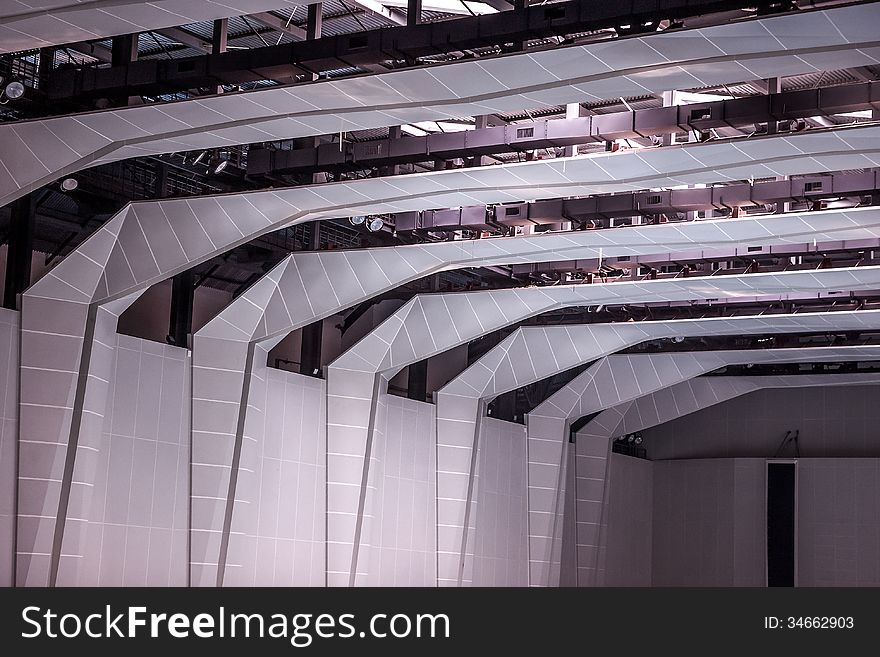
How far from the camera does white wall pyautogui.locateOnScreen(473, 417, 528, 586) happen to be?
153 feet

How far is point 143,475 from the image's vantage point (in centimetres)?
3294

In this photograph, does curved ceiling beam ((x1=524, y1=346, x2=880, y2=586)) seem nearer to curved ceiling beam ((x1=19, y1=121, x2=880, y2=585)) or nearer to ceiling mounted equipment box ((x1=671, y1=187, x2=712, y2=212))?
ceiling mounted equipment box ((x1=671, y1=187, x2=712, y2=212))

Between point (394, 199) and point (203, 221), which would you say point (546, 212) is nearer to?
point (394, 199)

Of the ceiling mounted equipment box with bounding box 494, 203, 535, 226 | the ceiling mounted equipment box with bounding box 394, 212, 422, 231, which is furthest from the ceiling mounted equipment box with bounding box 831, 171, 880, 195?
the ceiling mounted equipment box with bounding box 394, 212, 422, 231

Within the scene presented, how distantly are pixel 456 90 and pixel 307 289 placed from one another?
47.5 feet

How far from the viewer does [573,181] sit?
90.1 feet

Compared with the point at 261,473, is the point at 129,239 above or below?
→ above

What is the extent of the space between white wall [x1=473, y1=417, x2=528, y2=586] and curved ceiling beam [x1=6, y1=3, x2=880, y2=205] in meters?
23.4

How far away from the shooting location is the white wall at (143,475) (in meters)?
31.9

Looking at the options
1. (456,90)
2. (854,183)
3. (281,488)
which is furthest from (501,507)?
(456,90)
